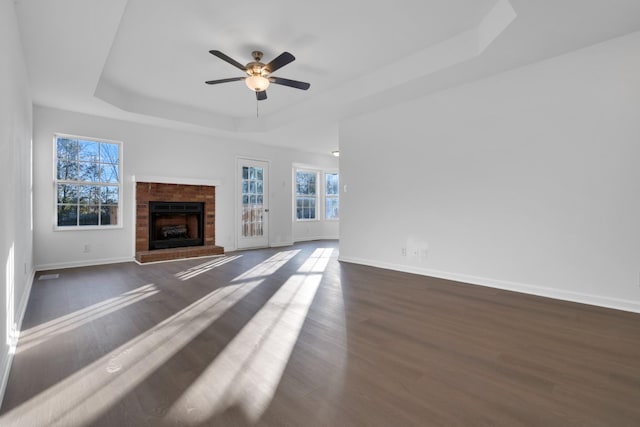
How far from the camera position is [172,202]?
20.3ft

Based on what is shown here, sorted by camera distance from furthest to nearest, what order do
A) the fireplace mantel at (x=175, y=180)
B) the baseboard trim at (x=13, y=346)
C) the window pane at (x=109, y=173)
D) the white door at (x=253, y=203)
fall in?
the white door at (x=253, y=203) < the fireplace mantel at (x=175, y=180) < the window pane at (x=109, y=173) < the baseboard trim at (x=13, y=346)

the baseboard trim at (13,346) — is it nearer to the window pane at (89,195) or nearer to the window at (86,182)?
the window at (86,182)

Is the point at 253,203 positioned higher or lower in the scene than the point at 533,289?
higher

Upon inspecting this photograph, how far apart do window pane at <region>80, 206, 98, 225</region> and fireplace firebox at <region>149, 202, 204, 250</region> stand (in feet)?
2.77

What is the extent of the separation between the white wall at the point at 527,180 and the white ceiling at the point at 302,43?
1.01ft

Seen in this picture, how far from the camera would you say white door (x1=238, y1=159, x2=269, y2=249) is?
23.9 feet

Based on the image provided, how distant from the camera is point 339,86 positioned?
4758mm

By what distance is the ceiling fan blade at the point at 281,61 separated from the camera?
3.20 meters

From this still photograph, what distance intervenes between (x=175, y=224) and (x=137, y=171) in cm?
127

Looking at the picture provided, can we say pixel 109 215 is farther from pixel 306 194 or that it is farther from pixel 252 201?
pixel 306 194

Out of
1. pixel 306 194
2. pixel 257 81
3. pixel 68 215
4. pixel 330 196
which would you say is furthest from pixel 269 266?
pixel 330 196

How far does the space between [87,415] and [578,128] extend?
450cm

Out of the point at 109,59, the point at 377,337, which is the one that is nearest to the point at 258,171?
the point at 109,59

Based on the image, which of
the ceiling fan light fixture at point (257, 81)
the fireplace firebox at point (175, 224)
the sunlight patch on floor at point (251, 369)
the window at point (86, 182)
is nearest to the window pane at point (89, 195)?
the window at point (86, 182)
